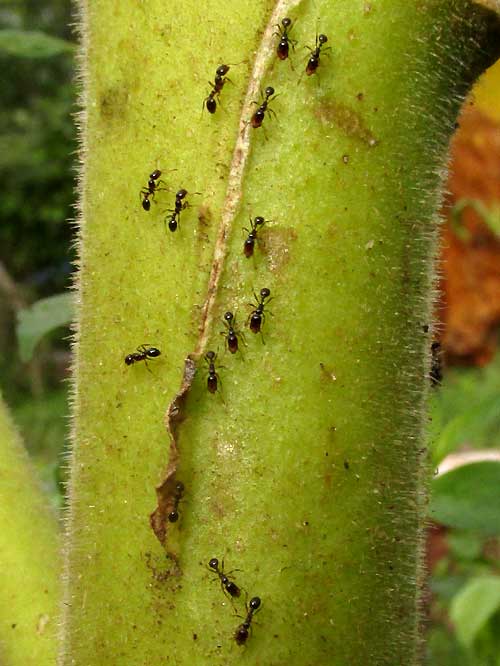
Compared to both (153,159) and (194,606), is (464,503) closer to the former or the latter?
(194,606)

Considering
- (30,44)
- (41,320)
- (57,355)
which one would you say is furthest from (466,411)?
(57,355)

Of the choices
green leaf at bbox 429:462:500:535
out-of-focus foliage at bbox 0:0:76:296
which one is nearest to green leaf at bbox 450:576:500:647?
green leaf at bbox 429:462:500:535

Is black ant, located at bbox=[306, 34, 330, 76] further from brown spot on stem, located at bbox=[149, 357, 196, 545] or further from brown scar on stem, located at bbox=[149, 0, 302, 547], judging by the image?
brown spot on stem, located at bbox=[149, 357, 196, 545]

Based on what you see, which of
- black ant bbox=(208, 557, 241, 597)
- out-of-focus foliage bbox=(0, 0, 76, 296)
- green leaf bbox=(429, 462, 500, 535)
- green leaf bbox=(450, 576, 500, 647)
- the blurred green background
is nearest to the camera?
black ant bbox=(208, 557, 241, 597)

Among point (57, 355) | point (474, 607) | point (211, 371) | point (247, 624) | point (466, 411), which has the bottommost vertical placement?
point (474, 607)

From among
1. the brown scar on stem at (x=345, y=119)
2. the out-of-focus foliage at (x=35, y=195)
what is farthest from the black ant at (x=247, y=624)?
the out-of-focus foliage at (x=35, y=195)

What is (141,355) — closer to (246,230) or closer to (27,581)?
(246,230)

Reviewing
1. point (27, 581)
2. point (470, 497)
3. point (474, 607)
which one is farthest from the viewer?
point (474, 607)
